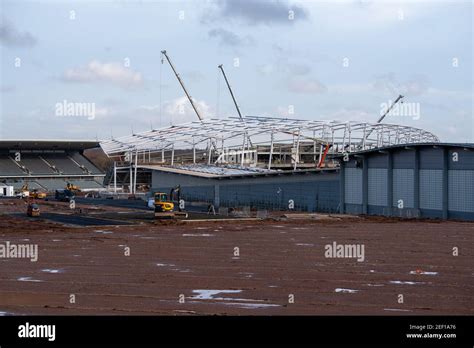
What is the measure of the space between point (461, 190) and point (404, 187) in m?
4.09

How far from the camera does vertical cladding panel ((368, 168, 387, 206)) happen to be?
126 feet

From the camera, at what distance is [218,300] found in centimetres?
1227

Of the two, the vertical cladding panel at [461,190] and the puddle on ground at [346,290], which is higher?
the vertical cladding panel at [461,190]

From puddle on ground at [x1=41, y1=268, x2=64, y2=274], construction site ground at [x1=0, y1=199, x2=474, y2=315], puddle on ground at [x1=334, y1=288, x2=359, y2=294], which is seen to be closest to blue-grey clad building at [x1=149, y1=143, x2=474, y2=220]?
construction site ground at [x1=0, y1=199, x2=474, y2=315]

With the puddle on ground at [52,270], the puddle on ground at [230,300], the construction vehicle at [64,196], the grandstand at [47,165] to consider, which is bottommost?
the puddle on ground at [230,300]

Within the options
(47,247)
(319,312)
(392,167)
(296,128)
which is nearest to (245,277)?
(319,312)

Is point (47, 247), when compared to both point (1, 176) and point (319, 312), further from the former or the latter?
point (1, 176)

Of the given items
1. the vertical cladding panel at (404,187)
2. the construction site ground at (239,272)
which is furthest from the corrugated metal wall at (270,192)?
the construction site ground at (239,272)

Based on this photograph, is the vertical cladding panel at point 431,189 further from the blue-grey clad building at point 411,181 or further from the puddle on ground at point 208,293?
the puddle on ground at point 208,293

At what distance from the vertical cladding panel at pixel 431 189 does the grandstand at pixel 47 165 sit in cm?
5678

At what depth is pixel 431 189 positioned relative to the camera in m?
35.0

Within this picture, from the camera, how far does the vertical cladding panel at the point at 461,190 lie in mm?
32656
